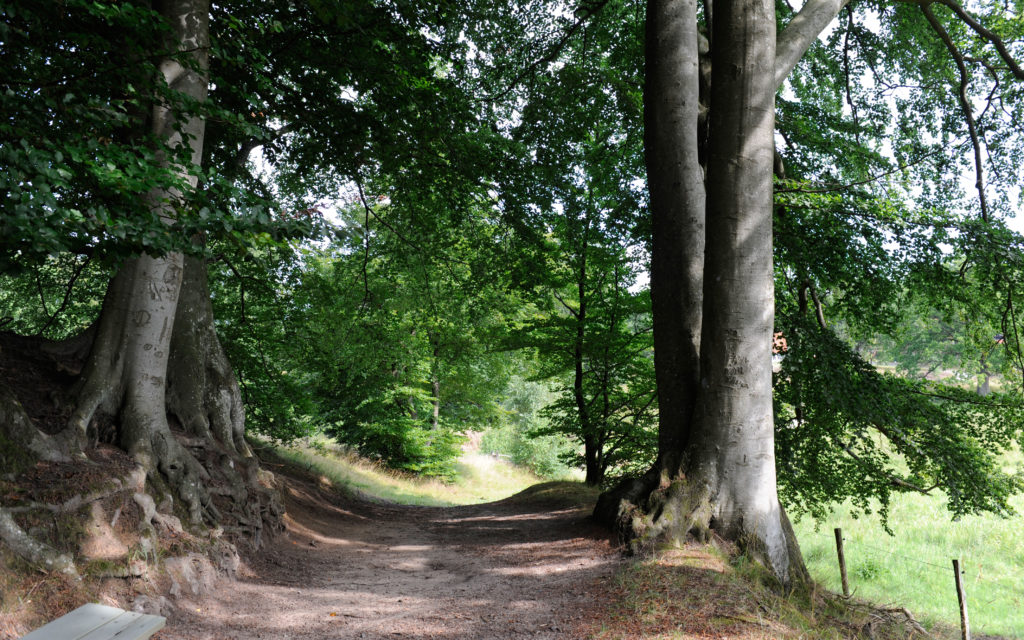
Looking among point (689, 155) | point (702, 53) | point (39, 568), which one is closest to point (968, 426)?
point (689, 155)

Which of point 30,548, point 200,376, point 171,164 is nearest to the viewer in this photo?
point 30,548

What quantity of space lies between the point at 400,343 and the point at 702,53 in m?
11.9

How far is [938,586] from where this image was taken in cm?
1275

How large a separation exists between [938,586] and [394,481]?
1378cm

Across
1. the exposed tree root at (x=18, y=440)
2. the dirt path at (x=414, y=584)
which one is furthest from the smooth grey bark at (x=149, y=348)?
the dirt path at (x=414, y=584)

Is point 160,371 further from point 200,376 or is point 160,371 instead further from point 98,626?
point 98,626

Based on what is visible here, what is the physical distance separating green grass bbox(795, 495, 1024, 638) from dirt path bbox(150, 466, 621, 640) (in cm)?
544

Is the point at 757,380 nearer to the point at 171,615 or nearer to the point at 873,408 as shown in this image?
the point at 873,408

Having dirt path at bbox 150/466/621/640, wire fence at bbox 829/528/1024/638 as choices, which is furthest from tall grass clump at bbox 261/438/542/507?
wire fence at bbox 829/528/1024/638

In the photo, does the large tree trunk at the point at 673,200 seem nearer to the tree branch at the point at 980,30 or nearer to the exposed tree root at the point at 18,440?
the tree branch at the point at 980,30

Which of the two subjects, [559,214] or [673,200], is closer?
[673,200]

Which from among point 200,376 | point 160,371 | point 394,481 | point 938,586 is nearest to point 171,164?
point 160,371

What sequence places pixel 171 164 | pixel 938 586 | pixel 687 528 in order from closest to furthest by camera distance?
pixel 171 164
pixel 687 528
pixel 938 586

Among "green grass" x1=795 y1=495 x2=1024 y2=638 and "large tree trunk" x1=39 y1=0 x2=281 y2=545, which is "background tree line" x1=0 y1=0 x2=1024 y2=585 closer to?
"large tree trunk" x1=39 y1=0 x2=281 y2=545
